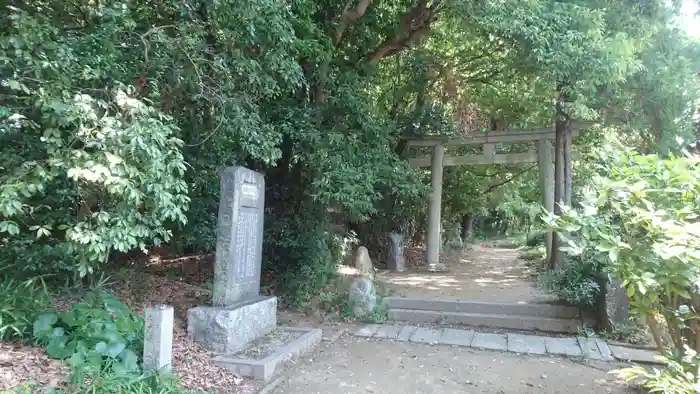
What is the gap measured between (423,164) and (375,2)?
202 inches

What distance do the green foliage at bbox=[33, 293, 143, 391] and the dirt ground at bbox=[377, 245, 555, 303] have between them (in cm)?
490

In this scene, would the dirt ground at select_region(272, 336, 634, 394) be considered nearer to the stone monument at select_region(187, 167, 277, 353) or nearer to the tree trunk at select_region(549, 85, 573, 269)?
the stone monument at select_region(187, 167, 277, 353)

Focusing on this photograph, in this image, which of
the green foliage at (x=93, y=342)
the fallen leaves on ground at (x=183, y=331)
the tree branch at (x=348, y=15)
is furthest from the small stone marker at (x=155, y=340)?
the tree branch at (x=348, y=15)

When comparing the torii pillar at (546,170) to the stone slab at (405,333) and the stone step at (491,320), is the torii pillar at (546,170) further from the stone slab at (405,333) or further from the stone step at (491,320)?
the stone slab at (405,333)

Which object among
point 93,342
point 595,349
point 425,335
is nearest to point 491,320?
point 425,335

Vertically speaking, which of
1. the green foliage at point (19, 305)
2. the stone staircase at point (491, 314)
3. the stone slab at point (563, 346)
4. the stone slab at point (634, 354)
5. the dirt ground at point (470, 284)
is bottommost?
the stone slab at point (563, 346)

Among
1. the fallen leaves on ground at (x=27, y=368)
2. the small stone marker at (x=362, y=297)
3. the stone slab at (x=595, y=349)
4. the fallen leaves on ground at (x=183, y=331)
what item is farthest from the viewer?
Result: the small stone marker at (x=362, y=297)

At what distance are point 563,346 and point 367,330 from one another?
100 inches

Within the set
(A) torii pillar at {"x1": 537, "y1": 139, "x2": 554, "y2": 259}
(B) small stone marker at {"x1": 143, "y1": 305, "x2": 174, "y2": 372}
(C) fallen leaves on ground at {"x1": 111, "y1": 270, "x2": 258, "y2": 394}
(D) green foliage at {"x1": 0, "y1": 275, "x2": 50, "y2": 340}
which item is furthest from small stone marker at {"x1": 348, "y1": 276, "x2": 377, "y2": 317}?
(A) torii pillar at {"x1": 537, "y1": 139, "x2": 554, "y2": 259}

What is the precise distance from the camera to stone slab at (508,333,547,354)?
579 centimetres

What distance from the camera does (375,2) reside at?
8266 mm

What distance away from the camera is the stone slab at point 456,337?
6148mm

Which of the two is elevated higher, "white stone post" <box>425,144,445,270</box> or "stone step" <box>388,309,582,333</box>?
"white stone post" <box>425,144,445,270</box>

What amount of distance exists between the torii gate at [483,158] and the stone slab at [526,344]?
5.07 meters
